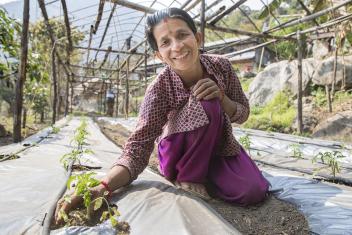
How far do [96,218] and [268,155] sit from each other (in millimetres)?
2670

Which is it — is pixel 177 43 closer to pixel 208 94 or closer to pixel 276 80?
pixel 208 94

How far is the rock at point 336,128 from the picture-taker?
7.44m

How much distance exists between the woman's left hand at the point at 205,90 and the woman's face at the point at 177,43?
0.12 metres

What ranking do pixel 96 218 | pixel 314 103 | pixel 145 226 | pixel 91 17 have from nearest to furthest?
pixel 145 226
pixel 96 218
pixel 91 17
pixel 314 103

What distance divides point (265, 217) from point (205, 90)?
2.46 feet

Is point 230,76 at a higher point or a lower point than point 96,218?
higher

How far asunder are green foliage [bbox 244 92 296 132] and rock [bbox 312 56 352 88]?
115cm

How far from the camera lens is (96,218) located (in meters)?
1.41

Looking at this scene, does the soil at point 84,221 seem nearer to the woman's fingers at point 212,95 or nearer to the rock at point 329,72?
the woman's fingers at point 212,95

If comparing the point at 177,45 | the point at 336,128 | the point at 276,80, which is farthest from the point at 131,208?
the point at 276,80

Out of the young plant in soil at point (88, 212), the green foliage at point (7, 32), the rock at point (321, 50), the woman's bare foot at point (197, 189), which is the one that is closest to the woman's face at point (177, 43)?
the woman's bare foot at point (197, 189)

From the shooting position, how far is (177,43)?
5.96 feet

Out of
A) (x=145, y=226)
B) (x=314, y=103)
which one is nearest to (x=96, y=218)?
(x=145, y=226)

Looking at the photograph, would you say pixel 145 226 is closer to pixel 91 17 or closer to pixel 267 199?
pixel 267 199
